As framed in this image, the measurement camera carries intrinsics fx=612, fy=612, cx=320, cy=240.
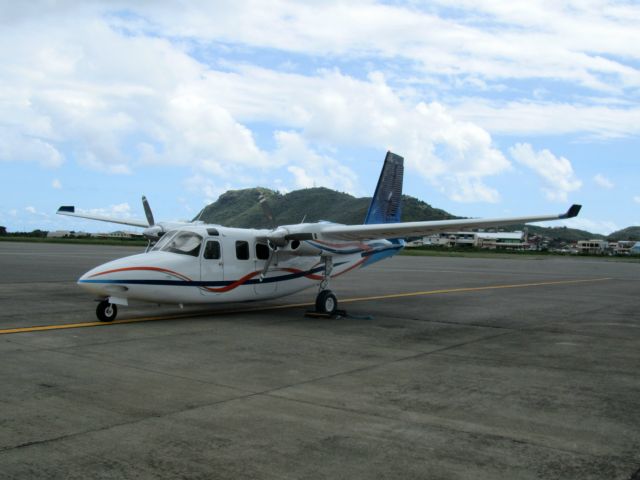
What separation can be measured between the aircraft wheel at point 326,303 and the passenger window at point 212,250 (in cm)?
305

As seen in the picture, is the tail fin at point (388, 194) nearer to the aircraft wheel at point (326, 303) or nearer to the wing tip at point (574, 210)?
the aircraft wheel at point (326, 303)

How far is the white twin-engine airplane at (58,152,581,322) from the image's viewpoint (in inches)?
562

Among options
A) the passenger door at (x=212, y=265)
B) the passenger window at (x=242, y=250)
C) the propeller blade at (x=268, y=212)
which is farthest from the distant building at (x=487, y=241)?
the passenger door at (x=212, y=265)

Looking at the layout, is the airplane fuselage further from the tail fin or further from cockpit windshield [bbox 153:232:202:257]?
the tail fin

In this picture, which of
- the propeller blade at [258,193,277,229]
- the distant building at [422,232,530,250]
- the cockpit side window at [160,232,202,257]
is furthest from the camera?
the distant building at [422,232,530,250]

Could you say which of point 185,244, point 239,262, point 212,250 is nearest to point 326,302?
point 239,262

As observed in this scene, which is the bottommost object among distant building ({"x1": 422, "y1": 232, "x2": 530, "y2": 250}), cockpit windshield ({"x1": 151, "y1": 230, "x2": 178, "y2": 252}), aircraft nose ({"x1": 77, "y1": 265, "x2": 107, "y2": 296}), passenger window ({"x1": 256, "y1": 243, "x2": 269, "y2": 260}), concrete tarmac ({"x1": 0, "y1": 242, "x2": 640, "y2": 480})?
concrete tarmac ({"x1": 0, "y1": 242, "x2": 640, "y2": 480})

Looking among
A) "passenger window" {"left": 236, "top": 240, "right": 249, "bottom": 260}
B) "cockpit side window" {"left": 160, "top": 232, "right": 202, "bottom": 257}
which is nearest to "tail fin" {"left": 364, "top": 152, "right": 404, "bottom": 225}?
"passenger window" {"left": 236, "top": 240, "right": 249, "bottom": 260}

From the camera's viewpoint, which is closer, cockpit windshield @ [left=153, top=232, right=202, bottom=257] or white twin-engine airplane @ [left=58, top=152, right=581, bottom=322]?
white twin-engine airplane @ [left=58, top=152, right=581, bottom=322]

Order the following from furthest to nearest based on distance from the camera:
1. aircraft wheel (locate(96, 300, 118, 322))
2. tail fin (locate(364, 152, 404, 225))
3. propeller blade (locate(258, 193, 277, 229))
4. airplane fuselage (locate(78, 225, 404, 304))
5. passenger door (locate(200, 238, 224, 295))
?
tail fin (locate(364, 152, 404, 225)) → propeller blade (locate(258, 193, 277, 229)) → passenger door (locate(200, 238, 224, 295)) → aircraft wheel (locate(96, 300, 118, 322)) → airplane fuselage (locate(78, 225, 404, 304))

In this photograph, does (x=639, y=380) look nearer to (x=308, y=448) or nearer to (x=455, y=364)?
(x=455, y=364)

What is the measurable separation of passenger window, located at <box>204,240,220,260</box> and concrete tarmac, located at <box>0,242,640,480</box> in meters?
1.61

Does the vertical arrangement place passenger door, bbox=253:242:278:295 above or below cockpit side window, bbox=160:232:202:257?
below

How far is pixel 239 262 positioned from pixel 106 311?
3.75 meters
